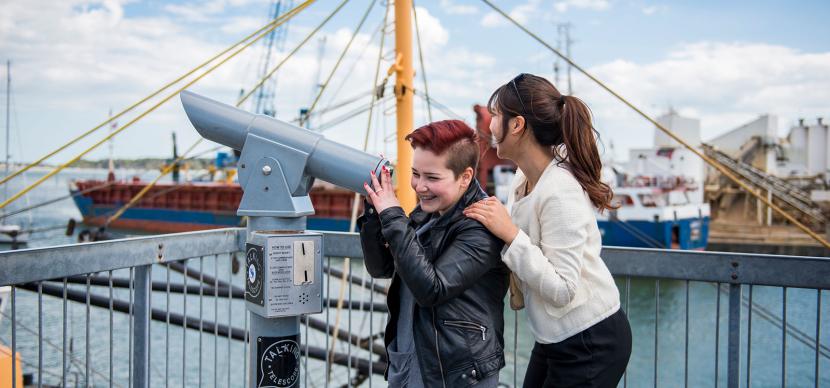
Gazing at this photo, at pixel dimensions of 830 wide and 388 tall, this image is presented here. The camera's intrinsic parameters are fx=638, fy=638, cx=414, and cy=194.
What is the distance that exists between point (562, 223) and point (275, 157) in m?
0.87

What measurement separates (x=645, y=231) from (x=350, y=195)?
15.0 metres

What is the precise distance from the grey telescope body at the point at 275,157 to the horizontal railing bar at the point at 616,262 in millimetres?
724

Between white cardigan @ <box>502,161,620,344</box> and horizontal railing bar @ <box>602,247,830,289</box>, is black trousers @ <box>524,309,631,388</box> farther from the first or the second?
horizontal railing bar @ <box>602,247,830,289</box>

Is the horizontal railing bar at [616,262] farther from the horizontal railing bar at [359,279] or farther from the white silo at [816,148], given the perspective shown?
the white silo at [816,148]

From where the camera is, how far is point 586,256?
1.82m

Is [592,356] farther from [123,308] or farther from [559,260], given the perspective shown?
[123,308]

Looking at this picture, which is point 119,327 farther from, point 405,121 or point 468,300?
point 468,300

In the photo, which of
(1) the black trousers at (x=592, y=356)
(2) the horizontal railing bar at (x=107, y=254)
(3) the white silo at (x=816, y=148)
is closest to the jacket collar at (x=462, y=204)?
(1) the black trousers at (x=592, y=356)

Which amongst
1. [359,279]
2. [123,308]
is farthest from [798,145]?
[123,308]

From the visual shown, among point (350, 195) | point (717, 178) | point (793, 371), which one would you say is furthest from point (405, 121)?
point (717, 178)

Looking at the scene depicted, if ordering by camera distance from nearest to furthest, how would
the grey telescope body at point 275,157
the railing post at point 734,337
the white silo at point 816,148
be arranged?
the grey telescope body at point 275,157 < the railing post at point 734,337 < the white silo at point 816,148

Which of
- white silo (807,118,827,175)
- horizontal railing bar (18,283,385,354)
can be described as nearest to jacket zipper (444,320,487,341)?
horizontal railing bar (18,283,385,354)

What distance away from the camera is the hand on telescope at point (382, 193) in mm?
1747

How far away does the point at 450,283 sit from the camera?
66.1 inches
